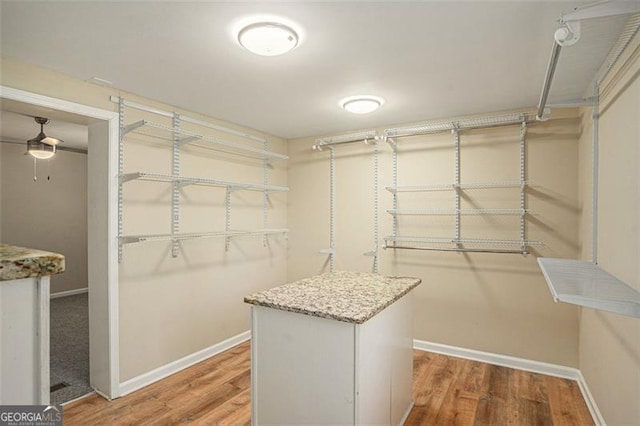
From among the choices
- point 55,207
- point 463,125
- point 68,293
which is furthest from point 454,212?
point 68,293

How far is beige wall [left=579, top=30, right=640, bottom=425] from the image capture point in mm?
1545

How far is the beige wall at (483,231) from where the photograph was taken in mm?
2812

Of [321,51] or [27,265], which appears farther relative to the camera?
[321,51]

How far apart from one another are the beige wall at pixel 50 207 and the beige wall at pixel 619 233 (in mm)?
6403

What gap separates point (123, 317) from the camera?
2541 millimetres

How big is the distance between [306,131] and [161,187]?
1749 millimetres

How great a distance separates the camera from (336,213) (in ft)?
12.8

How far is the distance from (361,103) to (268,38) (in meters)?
1.19

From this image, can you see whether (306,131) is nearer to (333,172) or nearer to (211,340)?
(333,172)

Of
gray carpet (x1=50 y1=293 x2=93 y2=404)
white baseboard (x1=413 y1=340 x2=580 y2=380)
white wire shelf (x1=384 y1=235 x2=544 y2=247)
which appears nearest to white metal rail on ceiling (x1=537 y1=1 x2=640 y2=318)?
white wire shelf (x1=384 y1=235 x2=544 y2=247)

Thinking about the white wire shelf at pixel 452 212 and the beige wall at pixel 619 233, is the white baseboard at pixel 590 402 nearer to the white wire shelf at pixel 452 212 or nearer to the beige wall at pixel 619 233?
the beige wall at pixel 619 233

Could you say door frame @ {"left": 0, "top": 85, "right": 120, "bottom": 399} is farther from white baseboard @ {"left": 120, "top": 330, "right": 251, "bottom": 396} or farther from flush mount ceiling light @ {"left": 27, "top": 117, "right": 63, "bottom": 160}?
flush mount ceiling light @ {"left": 27, "top": 117, "right": 63, "bottom": 160}

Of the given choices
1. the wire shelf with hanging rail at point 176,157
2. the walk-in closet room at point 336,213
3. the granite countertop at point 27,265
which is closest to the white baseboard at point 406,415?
the walk-in closet room at point 336,213

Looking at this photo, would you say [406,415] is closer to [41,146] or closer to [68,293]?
[41,146]
